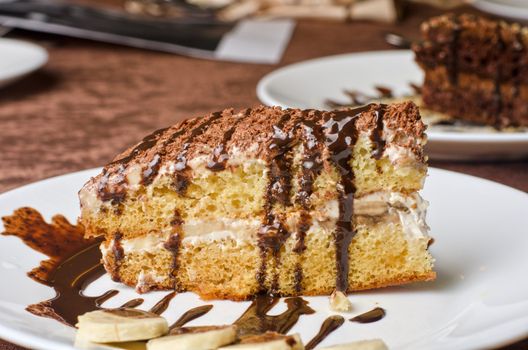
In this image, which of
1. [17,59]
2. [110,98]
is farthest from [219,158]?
[17,59]

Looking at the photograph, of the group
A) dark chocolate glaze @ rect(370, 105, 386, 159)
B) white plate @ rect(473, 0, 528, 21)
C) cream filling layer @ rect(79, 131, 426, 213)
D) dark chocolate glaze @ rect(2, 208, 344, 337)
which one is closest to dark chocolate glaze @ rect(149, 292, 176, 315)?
dark chocolate glaze @ rect(2, 208, 344, 337)

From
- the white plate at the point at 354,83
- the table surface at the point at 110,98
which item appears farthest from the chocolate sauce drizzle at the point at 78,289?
the white plate at the point at 354,83

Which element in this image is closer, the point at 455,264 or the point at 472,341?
the point at 472,341

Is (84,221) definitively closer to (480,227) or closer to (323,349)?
(323,349)

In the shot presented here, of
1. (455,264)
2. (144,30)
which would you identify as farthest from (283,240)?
(144,30)

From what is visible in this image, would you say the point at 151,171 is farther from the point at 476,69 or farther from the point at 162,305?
the point at 476,69

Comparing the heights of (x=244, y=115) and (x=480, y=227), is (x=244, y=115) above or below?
above

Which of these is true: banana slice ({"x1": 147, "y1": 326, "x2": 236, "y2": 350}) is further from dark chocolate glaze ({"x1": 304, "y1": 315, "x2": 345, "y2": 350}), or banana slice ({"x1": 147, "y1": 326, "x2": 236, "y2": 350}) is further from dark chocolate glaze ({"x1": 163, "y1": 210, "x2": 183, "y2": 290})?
dark chocolate glaze ({"x1": 163, "y1": 210, "x2": 183, "y2": 290})
